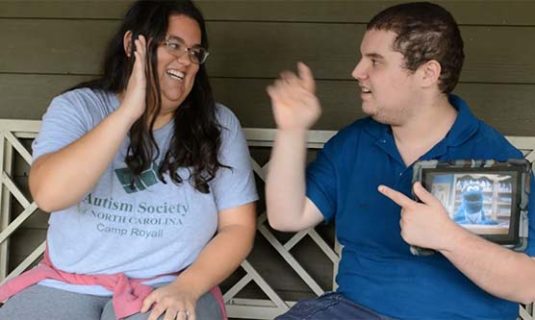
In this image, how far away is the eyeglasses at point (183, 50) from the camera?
1490 millimetres

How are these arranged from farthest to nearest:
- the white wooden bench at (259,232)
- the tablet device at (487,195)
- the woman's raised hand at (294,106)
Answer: the white wooden bench at (259,232) → the woman's raised hand at (294,106) → the tablet device at (487,195)

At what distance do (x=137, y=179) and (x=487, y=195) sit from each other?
0.77 metres

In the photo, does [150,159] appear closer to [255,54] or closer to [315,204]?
[315,204]

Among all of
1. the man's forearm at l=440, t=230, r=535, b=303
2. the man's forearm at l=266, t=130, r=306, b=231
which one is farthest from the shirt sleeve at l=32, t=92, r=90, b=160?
the man's forearm at l=440, t=230, r=535, b=303

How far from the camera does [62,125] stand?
55.0 inches

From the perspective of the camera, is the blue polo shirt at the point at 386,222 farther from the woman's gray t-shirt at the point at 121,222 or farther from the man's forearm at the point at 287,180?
the woman's gray t-shirt at the point at 121,222

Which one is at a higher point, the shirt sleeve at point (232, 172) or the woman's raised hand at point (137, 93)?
the woman's raised hand at point (137, 93)

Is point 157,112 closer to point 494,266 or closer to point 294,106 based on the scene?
point 294,106

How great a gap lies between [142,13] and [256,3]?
1.67 ft

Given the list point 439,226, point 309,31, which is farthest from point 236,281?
point 439,226

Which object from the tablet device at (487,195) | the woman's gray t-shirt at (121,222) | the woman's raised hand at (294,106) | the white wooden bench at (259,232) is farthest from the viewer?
the white wooden bench at (259,232)

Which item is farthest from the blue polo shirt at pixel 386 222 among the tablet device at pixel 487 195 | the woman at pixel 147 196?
the woman at pixel 147 196

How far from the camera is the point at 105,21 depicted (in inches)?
78.7

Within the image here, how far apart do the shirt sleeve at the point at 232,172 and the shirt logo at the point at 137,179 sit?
142mm
